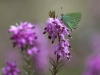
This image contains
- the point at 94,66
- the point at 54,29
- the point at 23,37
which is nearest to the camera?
the point at 54,29

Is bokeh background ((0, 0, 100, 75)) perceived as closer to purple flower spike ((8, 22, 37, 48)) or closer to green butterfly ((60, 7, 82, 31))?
green butterfly ((60, 7, 82, 31))

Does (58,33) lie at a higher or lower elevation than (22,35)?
lower

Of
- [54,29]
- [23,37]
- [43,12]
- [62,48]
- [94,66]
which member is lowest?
[62,48]

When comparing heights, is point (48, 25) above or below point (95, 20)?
below

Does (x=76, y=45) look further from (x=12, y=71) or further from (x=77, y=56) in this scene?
(x=12, y=71)

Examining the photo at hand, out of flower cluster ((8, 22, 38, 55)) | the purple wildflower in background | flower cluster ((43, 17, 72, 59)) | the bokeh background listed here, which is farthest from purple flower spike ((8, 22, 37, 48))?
the bokeh background

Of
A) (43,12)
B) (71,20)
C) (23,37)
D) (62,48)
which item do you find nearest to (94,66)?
(71,20)

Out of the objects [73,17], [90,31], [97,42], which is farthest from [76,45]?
[73,17]

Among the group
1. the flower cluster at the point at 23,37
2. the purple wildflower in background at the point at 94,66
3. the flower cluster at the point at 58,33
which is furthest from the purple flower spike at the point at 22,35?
the purple wildflower in background at the point at 94,66

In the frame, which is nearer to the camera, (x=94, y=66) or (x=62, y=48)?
(x=62, y=48)

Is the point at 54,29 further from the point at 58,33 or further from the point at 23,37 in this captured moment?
the point at 23,37

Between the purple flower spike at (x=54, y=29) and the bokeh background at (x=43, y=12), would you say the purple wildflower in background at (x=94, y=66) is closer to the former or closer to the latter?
the purple flower spike at (x=54, y=29)
